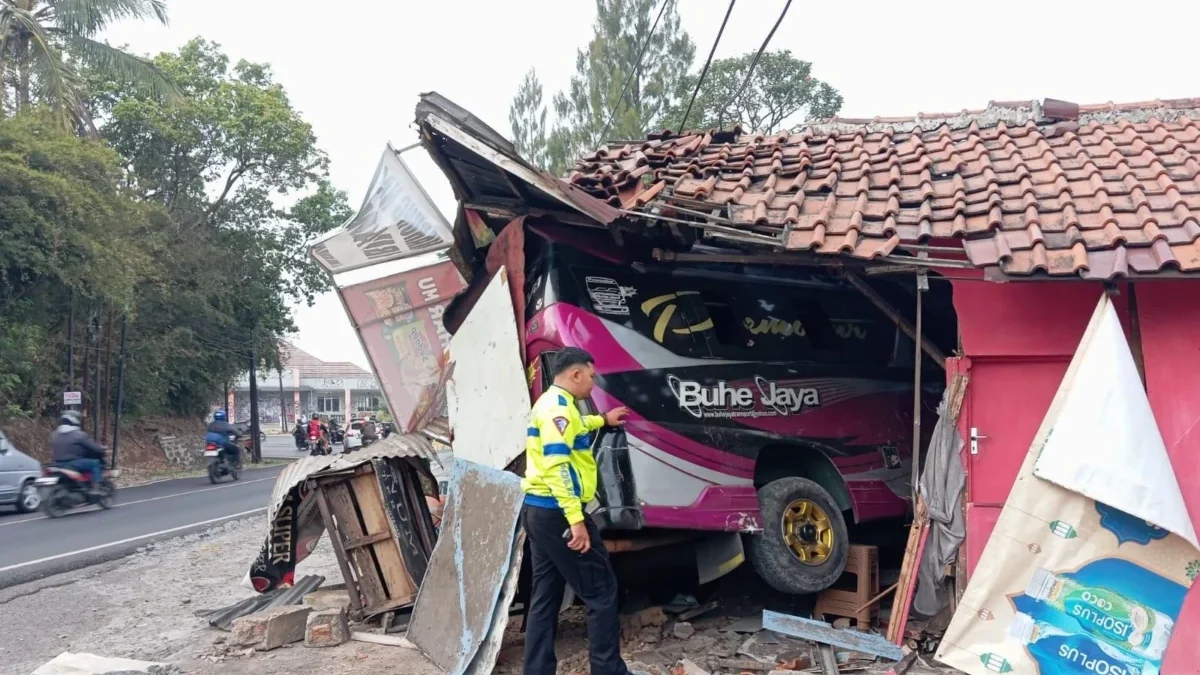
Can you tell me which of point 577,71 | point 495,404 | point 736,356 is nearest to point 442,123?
Answer: point 495,404

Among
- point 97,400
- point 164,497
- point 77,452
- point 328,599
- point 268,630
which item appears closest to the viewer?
point 268,630

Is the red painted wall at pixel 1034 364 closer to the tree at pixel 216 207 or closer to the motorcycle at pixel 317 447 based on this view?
the tree at pixel 216 207

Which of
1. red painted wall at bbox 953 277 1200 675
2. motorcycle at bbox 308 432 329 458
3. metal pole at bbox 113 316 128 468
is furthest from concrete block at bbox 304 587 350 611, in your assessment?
motorcycle at bbox 308 432 329 458

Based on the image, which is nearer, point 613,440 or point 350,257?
point 613,440

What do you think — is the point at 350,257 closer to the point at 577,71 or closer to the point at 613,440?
the point at 613,440

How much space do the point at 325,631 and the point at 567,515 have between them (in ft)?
8.67

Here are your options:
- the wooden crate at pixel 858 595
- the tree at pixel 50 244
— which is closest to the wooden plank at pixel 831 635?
the wooden crate at pixel 858 595

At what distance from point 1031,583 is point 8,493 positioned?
1574cm

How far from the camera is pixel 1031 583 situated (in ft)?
17.1

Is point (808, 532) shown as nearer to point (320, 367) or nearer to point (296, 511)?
point (296, 511)

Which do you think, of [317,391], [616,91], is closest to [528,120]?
[616,91]

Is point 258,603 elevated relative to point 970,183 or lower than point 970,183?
lower

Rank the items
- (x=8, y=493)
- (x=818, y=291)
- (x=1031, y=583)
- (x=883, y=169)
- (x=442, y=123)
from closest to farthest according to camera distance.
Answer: (x=1031, y=583) < (x=442, y=123) < (x=883, y=169) < (x=818, y=291) < (x=8, y=493)

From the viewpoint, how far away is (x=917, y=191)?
6484 millimetres
